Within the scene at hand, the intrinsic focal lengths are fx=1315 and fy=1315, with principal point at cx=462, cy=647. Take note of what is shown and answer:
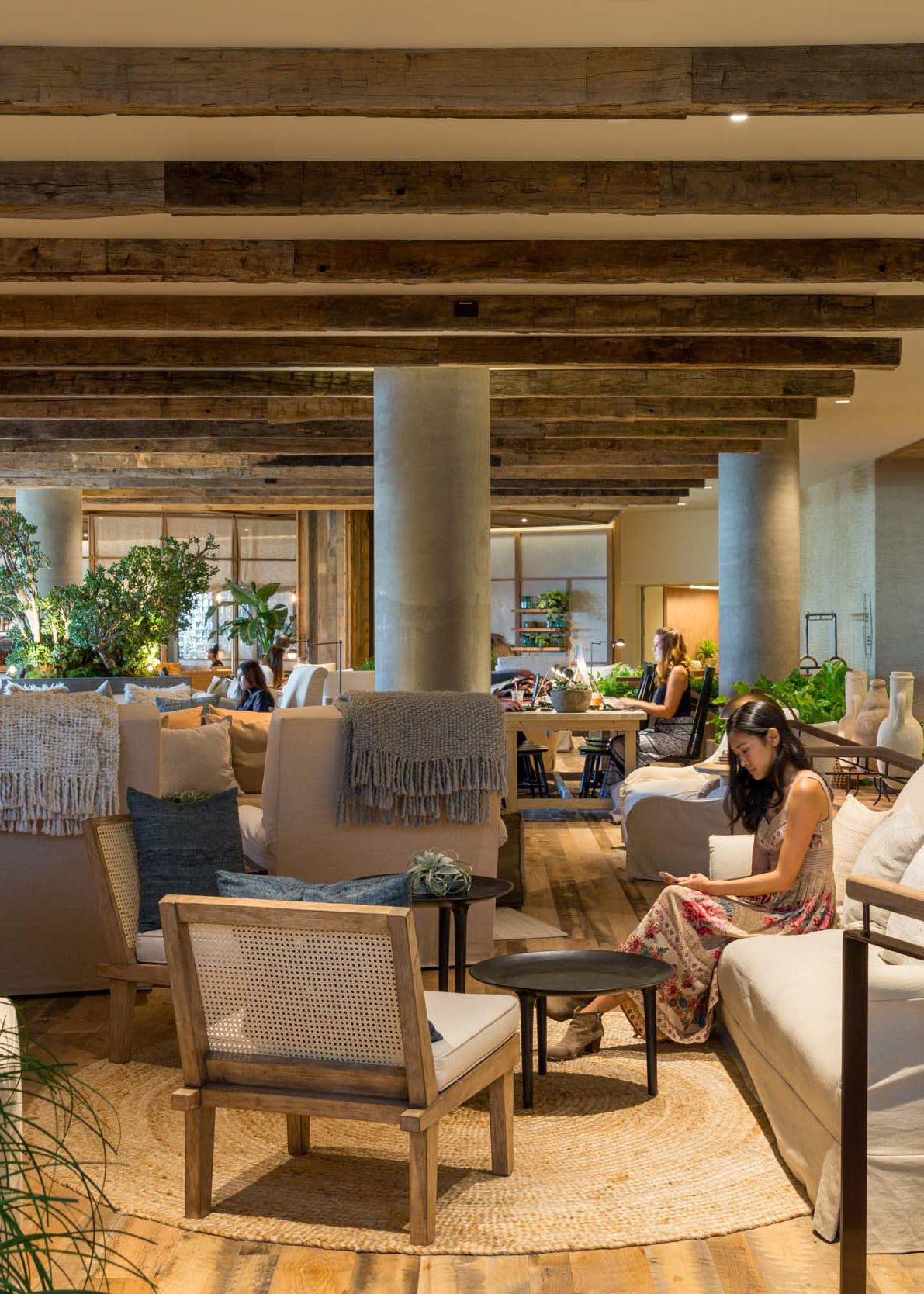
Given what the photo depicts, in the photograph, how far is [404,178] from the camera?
504 cm

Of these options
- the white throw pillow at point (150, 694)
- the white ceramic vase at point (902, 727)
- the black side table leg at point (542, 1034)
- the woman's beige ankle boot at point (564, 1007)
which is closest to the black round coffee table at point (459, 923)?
the woman's beige ankle boot at point (564, 1007)

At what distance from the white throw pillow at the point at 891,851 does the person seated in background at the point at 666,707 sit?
4.71 meters

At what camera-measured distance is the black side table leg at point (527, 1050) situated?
3463 millimetres

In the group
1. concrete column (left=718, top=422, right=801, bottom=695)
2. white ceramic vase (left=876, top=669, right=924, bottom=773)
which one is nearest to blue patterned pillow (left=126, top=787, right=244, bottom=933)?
white ceramic vase (left=876, top=669, right=924, bottom=773)

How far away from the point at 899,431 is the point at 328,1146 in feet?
35.3

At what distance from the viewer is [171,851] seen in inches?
A: 159

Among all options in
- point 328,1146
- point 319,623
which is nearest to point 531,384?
point 328,1146

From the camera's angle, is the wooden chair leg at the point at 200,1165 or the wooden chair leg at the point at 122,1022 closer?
the wooden chair leg at the point at 200,1165

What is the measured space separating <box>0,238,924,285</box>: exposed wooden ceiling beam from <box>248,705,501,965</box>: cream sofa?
7.14 ft

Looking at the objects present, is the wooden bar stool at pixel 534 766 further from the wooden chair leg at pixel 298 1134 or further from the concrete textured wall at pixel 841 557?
the concrete textured wall at pixel 841 557

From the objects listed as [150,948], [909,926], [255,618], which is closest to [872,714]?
[909,926]

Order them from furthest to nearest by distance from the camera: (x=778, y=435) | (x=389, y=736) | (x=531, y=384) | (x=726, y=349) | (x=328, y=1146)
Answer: (x=778, y=435) < (x=531, y=384) < (x=726, y=349) < (x=389, y=736) < (x=328, y=1146)

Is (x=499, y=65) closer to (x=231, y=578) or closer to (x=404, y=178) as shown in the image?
(x=404, y=178)

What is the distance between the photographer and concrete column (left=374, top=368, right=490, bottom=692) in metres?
7.57
